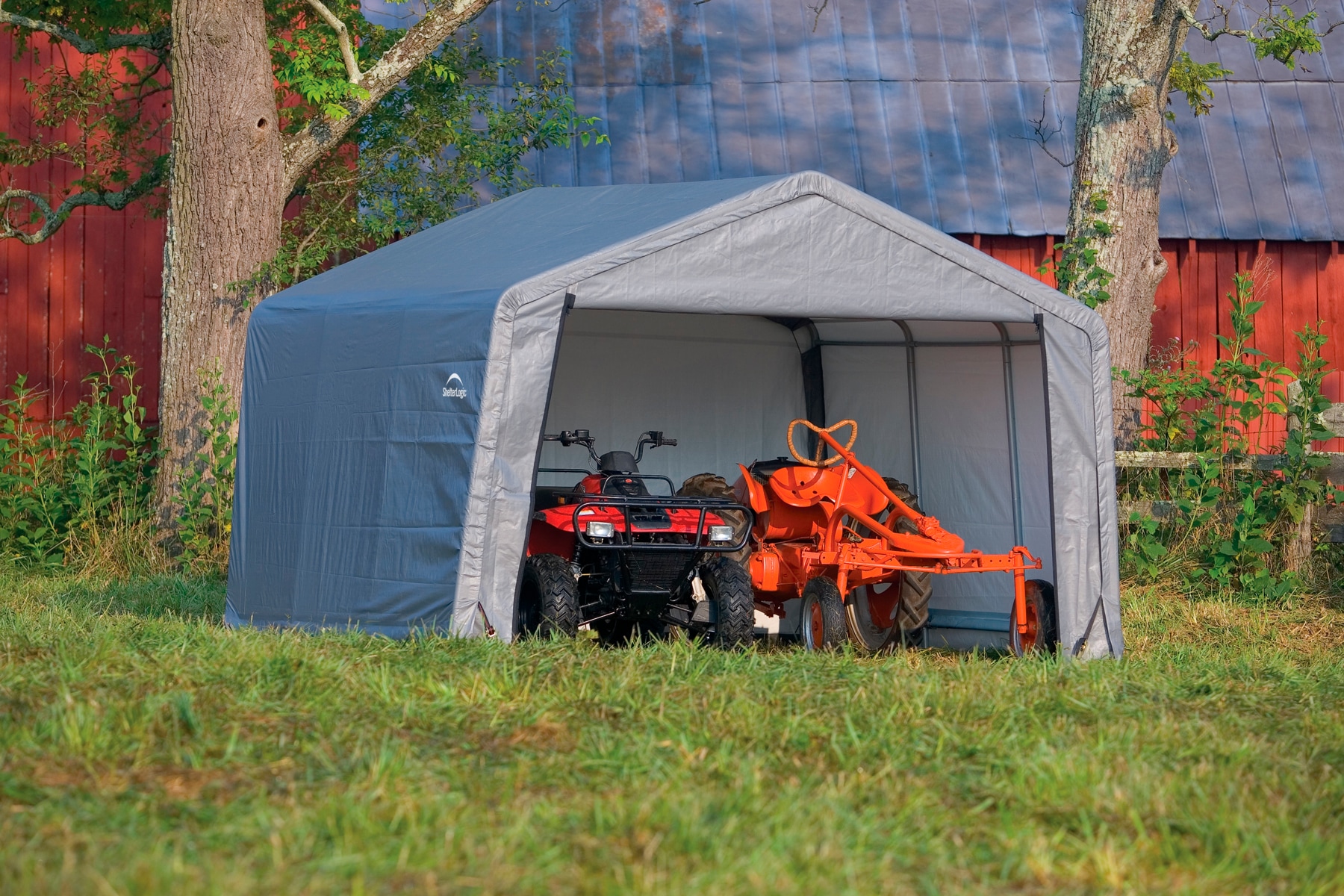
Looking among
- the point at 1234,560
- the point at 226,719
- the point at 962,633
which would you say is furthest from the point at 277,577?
the point at 1234,560

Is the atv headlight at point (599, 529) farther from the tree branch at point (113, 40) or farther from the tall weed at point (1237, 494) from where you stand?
the tree branch at point (113, 40)

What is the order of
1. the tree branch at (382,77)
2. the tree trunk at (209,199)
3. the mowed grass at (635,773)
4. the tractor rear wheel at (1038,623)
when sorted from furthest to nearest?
1. the tree branch at (382,77)
2. the tree trunk at (209,199)
3. the tractor rear wheel at (1038,623)
4. the mowed grass at (635,773)

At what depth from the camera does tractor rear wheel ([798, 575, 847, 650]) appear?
7.36 metres

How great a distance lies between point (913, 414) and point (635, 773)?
5.65 m

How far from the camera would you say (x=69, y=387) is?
14047mm

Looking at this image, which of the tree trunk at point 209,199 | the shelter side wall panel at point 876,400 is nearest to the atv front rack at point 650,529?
the shelter side wall panel at point 876,400

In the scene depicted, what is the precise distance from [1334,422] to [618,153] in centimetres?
786

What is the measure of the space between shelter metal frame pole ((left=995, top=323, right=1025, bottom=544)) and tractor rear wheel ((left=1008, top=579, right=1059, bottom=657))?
976 mm

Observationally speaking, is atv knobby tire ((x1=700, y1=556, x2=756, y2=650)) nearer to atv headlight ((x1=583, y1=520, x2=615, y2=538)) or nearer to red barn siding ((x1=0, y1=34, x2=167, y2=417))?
atv headlight ((x1=583, y1=520, x2=615, y2=538))

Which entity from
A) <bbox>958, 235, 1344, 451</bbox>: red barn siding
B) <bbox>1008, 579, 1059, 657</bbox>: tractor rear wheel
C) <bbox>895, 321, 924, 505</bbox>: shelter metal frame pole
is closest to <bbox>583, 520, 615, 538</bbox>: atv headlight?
<bbox>1008, 579, 1059, 657</bbox>: tractor rear wheel

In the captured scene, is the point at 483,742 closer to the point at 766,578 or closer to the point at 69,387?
the point at 766,578

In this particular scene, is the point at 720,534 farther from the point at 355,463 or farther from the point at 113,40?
the point at 113,40

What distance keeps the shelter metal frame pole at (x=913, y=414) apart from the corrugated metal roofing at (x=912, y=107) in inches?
220

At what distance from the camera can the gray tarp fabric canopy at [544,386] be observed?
660cm
